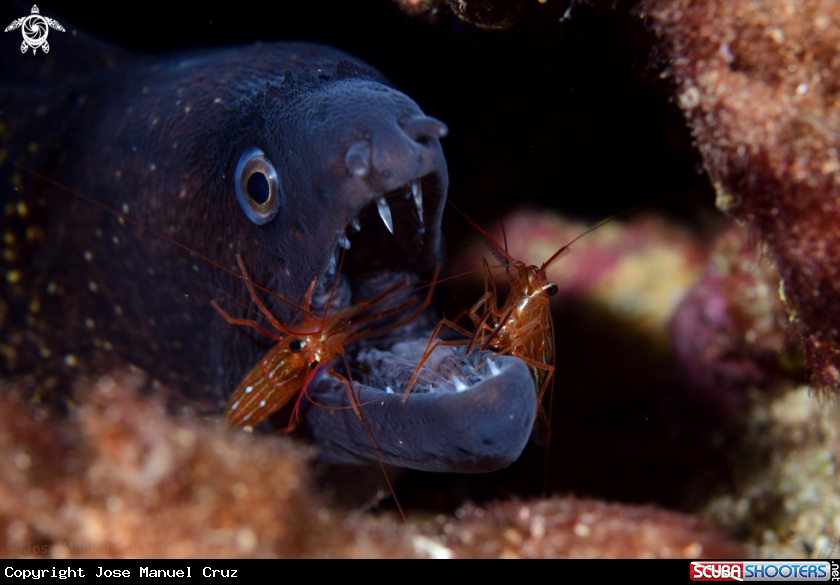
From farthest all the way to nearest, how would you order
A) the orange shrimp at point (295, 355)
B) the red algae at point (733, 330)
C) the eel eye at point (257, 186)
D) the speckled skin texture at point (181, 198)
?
the red algae at point (733, 330) → the orange shrimp at point (295, 355) → the eel eye at point (257, 186) → the speckled skin texture at point (181, 198)

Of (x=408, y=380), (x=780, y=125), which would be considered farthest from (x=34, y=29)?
(x=780, y=125)

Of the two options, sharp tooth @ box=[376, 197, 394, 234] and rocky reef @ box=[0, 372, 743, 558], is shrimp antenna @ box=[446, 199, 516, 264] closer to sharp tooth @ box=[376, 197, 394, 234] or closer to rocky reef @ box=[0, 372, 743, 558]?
sharp tooth @ box=[376, 197, 394, 234]

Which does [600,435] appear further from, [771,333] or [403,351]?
[403,351]

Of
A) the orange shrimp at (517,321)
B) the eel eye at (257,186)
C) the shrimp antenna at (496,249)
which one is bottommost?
the orange shrimp at (517,321)

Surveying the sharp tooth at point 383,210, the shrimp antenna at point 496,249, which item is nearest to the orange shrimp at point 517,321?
the shrimp antenna at point 496,249

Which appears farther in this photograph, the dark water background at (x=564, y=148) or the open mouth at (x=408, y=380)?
the dark water background at (x=564, y=148)

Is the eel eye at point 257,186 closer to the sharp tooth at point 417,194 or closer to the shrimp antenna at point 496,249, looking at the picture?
the sharp tooth at point 417,194

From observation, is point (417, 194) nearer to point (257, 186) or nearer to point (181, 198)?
point (257, 186)
